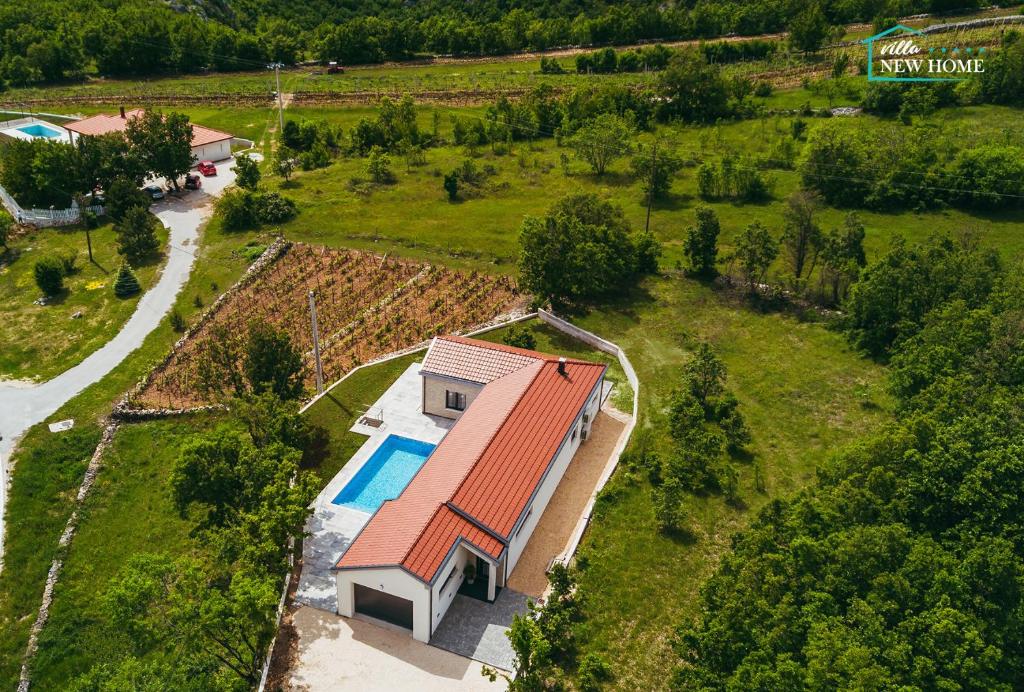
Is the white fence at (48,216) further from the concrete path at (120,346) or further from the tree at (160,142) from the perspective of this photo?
the tree at (160,142)

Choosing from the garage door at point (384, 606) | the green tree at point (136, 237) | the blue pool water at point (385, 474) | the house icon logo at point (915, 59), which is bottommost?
the garage door at point (384, 606)

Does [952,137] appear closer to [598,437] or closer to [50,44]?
[598,437]

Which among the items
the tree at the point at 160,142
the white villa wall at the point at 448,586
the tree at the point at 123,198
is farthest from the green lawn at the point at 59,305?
the white villa wall at the point at 448,586

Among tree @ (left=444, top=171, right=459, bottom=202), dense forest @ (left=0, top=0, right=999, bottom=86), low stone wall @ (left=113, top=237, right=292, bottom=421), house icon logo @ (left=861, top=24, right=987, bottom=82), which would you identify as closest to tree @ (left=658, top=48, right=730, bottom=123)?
house icon logo @ (left=861, top=24, right=987, bottom=82)

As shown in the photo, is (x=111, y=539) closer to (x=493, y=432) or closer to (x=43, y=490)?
(x=43, y=490)

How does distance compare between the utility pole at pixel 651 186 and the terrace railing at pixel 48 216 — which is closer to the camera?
Answer: the utility pole at pixel 651 186

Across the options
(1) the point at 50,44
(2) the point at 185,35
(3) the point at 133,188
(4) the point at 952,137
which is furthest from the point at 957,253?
(1) the point at 50,44
